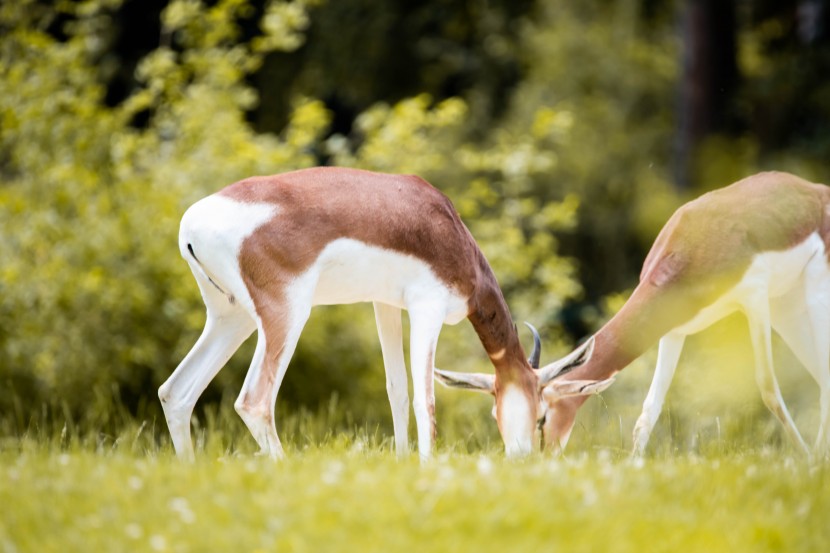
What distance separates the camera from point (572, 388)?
22.2 ft

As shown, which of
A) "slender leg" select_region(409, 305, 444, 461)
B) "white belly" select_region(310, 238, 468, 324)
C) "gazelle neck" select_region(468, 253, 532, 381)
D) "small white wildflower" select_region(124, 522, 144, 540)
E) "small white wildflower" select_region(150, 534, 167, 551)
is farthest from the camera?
"gazelle neck" select_region(468, 253, 532, 381)

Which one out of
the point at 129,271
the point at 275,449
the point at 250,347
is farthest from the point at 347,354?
the point at 275,449

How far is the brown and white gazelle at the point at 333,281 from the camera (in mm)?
6031

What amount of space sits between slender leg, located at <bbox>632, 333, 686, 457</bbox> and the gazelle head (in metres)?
0.45

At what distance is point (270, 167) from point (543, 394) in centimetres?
553

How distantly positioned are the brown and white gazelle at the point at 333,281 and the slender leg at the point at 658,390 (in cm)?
74

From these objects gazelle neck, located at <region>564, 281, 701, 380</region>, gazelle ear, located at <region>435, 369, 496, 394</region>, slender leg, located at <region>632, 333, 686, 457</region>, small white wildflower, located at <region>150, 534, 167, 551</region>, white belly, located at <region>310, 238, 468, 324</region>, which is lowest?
slender leg, located at <region>632, 333, 686, 457</region>

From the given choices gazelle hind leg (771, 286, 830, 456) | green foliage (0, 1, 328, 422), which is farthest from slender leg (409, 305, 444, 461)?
green foliage (0, 1, 328, 422)

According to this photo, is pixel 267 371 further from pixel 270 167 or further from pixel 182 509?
pixel 270 167

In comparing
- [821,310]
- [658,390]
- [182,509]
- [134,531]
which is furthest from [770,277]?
[134,531]

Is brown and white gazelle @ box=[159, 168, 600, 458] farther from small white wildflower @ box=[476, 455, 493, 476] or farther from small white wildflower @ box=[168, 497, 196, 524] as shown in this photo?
small white wildflower @ box=[168, 497, 196, 524]

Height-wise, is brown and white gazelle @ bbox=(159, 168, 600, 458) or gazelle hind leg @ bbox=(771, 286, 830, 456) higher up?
brown and white gazelle @ bbox=(159, 168, 600, 458)

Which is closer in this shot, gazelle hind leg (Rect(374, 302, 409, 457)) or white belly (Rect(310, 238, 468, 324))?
white belly (Rect(310, 238, 468, 324))

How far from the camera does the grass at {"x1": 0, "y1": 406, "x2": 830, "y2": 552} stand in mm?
4246
